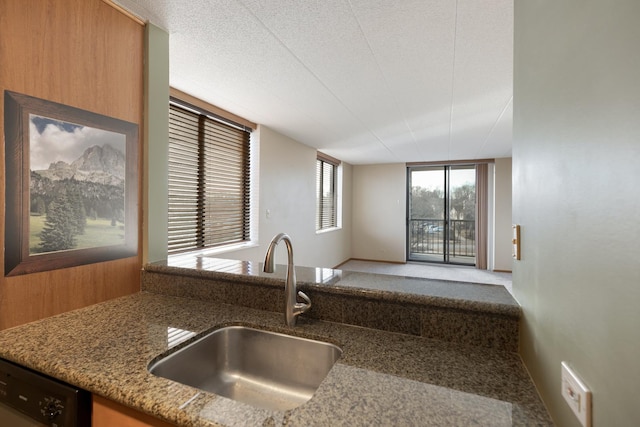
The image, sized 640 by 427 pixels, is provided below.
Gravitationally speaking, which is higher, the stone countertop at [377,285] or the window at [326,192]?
the window at [326,192]

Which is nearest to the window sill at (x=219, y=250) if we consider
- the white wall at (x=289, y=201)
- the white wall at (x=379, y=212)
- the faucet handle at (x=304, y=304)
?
the white wall at (x=289, y=201)

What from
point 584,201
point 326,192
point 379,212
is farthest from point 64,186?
point 379,212

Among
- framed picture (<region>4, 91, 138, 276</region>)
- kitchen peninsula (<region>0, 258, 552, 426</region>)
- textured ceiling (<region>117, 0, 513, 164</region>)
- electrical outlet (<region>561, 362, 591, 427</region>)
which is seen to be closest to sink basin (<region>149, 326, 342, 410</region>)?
kitchen peninsula (<region>0, 258, 552, 426</region>)

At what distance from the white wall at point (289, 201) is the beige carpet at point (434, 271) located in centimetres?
96

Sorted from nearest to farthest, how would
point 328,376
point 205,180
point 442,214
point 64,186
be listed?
point 328,376, point 64,186, point 205,180, point 442,214

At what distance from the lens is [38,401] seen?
90cm

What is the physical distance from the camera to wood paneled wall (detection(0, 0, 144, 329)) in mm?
1098

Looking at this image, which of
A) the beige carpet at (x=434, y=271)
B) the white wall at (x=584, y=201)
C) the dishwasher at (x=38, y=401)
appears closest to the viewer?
the white wall at (x=584, y=201)

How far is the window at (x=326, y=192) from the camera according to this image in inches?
219

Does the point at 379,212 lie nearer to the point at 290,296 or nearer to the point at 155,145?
the point at 155,145

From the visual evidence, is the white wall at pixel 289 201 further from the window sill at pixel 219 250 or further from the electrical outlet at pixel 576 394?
the electrical outlet at pixel 576 394

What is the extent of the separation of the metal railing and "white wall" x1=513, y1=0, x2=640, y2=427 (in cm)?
611

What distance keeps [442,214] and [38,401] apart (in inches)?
264

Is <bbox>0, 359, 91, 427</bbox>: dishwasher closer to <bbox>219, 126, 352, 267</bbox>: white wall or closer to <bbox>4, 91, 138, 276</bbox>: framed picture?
<bbox>4, 91, 138, 276</bbox>: framed picture
